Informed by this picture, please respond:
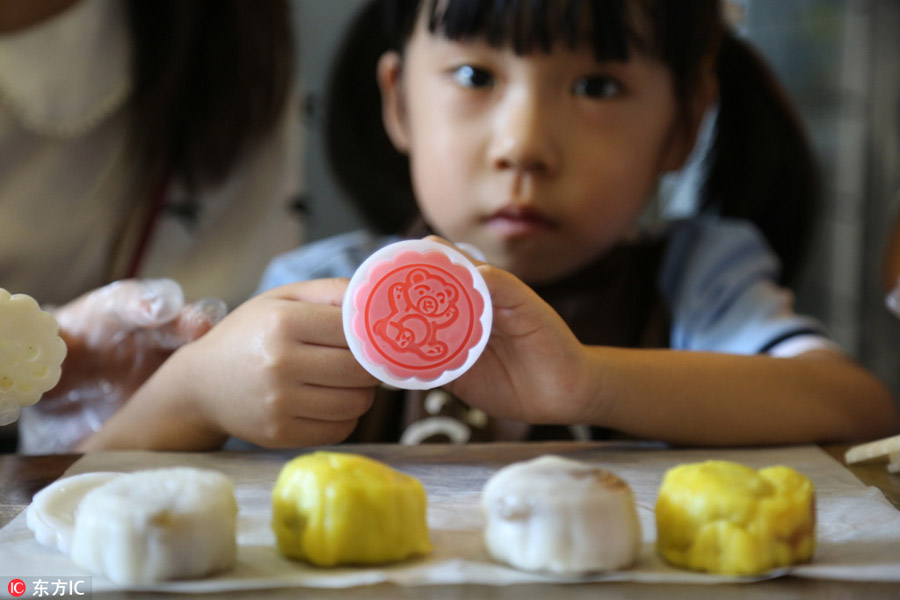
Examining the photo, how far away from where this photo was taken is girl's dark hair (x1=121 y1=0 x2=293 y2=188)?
4.07 feet

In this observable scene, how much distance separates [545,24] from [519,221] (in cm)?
20

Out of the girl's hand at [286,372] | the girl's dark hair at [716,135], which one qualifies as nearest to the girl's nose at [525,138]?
the girl's dark hair at [716,135]

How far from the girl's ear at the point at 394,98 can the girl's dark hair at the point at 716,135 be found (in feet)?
0.09

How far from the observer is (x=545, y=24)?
90cm

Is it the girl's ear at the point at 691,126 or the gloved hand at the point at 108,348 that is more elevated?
the girl's ear at the point at 691,126

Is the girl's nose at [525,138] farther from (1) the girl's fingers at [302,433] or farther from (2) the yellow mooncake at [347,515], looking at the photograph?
(2) the yellow mooncake at [347,515]

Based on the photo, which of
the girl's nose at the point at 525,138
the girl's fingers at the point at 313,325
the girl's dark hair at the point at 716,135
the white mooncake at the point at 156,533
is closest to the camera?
the white mooncake at the point at 156,533

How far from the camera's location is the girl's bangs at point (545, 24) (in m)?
0.90

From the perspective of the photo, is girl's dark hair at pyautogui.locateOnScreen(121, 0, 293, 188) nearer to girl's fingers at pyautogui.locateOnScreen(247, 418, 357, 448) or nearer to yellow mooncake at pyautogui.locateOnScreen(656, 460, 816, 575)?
girl's fingers at pyautogui.locateOnScreen(247, 418, 357, 448)

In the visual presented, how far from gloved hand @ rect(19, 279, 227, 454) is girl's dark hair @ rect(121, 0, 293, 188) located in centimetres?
44

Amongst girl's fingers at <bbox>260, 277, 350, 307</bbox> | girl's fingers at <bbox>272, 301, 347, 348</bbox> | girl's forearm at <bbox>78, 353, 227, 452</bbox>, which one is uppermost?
girl's fingers at <bbox>260, 277, 350, 307</bbox>

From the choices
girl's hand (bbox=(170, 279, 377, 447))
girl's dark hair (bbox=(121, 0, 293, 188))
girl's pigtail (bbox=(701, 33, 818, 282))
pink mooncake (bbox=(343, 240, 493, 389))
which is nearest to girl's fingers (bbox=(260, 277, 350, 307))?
girl's hand (bbox=(170, 279, 377, 447))

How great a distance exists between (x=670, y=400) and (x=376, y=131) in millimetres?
717

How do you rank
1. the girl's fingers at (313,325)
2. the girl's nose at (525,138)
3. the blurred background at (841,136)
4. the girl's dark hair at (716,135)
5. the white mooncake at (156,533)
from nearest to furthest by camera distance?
the white mooncake at (156,533), the girl's fingers at (313,325), the girl's nose at (525,138), the girl's dark hair at (716,135), the blurred background at (841,136)
